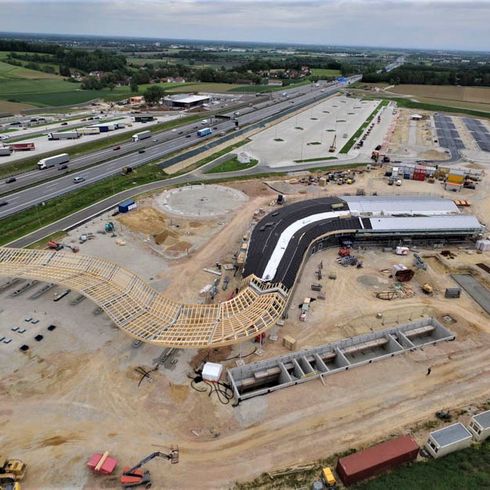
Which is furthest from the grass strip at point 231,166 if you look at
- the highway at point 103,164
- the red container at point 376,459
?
the red container at point 376,459

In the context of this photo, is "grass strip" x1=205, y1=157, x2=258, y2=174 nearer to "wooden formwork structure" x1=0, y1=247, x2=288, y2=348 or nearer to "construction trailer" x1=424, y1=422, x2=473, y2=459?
"wooden formwork structure" x1=0, y1=247, x2=288, y2=348

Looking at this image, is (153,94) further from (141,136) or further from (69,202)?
(69,202)

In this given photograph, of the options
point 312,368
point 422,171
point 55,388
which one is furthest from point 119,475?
point 422,171

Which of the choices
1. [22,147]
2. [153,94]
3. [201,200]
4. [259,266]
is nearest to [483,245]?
[259,266]

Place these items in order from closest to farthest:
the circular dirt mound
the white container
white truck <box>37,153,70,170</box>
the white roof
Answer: the white container
the white roof
the circular dirt mound
white truck <box>37,153,70,170</box>

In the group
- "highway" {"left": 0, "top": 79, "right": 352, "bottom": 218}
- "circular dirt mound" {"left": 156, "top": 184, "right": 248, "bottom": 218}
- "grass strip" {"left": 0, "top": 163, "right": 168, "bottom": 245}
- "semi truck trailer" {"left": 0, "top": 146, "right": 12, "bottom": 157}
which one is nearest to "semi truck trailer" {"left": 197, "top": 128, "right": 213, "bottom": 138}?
"highway" {"left": 0, "top": 79, "right": 352, "bottom": 218}

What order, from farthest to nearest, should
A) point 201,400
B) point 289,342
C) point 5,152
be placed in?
point 5,152 → point 289,342 → point 201,400

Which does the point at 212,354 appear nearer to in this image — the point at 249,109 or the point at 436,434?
the point at 436,434
